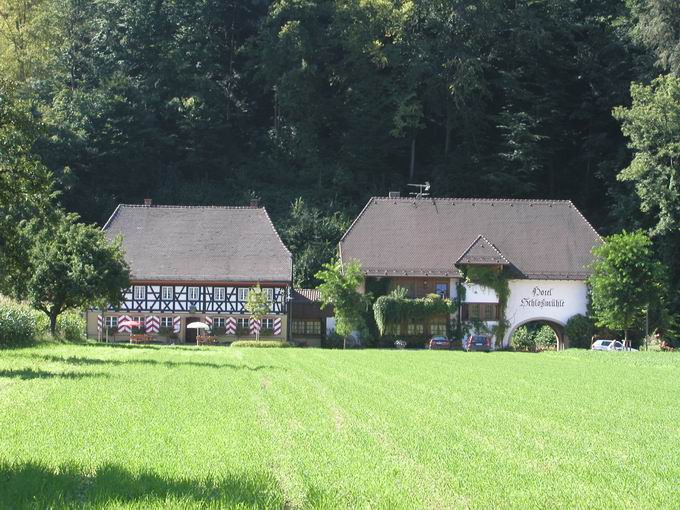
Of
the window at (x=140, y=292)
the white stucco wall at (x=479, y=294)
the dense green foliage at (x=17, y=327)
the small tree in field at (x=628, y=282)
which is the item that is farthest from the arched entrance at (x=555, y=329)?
the dense green foliage at (x=17, y=327)

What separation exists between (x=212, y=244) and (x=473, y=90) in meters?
20.7

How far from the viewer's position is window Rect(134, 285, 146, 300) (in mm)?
59688

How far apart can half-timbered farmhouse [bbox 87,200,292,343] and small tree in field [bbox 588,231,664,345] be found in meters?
17.4

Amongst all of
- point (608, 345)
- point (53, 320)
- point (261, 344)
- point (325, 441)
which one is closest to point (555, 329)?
point (608, 345)

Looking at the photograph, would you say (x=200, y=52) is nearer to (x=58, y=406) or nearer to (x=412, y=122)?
(x=412, y=122)

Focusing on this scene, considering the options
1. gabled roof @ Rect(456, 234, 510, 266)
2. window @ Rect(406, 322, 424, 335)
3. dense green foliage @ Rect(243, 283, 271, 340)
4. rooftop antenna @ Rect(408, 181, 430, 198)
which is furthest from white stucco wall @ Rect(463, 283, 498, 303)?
dense green foliage @ Rect(243, 283, 271, 340)

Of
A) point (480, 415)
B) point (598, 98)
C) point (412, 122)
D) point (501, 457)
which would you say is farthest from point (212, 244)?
point (501, 457)

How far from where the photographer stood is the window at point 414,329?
194 ft

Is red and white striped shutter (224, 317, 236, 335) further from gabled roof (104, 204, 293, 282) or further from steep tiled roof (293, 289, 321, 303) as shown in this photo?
steep tiled roof (293, 289, 321, 303)

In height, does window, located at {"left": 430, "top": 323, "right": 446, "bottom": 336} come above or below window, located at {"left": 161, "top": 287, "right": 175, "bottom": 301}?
below

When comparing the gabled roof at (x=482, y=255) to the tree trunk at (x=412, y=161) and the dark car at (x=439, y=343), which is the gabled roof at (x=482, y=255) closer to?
the dark car at (x=439, y=343)

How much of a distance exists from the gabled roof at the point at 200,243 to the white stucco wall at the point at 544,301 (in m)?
12.8

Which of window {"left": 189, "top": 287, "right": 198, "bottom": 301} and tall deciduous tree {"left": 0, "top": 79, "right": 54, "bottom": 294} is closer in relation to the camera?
tall deciduous tree {"left": 0, "top": 79, "right": 54, "bottom": 294}

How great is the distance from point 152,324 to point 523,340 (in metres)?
21.0
